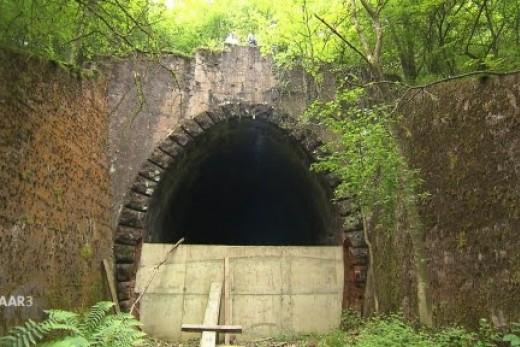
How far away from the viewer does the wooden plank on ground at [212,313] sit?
7.10 metres

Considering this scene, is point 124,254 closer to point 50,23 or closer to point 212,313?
point 212,313

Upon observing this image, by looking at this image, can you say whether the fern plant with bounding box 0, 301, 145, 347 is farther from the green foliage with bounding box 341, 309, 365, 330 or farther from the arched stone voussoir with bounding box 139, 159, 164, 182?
the green foliage with bounding box 341, 309, 365, 330

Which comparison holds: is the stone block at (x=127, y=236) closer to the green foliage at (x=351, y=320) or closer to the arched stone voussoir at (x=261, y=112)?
the arched stone voussoir at (x=261, y=112)

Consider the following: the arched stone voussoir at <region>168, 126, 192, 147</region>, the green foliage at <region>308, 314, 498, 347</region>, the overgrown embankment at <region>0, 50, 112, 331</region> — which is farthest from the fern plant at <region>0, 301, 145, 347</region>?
the arched stone voussoir at <region>168, 126, 192, 147</region>

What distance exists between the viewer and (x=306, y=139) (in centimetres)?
960

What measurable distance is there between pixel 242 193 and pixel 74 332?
10.6 m

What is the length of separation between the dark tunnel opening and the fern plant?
363cm

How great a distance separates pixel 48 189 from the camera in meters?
5.73

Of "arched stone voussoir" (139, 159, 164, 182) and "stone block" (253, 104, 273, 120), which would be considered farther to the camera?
"stone block" (253, 104, 273, 120)

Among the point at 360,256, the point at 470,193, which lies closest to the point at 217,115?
the point at 360,256

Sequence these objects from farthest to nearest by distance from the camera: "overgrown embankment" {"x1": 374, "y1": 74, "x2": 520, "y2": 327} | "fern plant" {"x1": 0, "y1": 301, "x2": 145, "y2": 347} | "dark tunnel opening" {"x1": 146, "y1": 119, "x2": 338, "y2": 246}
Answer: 1. "dark tunnel opening" {"x1": 146, "y1": 119, "x2": 338, "y2": 246}
2. "overgrown embankment" {"x1": 374, "y1": 74, "x2": 520, "y2": 327}
3. "fern plant" {"x1": 0, "y1": 301, "x2": 145, "y2": 347}

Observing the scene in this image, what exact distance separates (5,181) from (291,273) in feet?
19.2

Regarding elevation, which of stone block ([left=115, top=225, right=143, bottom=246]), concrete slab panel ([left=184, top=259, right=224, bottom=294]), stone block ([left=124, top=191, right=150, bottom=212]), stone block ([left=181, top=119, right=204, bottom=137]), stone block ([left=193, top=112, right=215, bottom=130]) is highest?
stone block ([left=193, top=112, right=215, bottom=130])

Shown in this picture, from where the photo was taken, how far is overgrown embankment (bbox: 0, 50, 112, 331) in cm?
473
